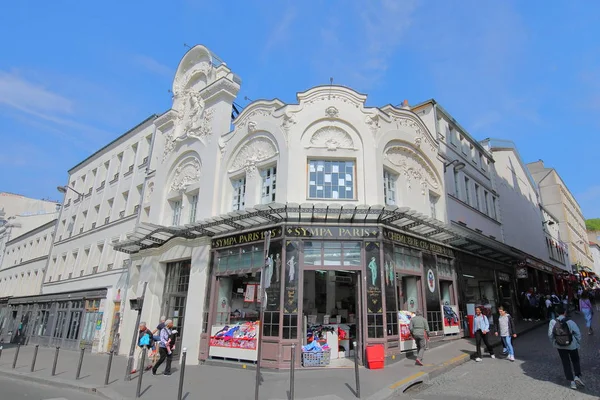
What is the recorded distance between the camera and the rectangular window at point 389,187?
13.5 metres

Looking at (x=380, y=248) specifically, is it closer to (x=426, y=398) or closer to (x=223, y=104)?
(x=426, y=398)

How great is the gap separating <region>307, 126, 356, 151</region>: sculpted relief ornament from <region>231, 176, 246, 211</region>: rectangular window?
11.2 ft

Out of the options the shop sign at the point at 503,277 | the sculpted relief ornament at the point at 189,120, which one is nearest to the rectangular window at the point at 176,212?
the sculpted relief ornament at the point at 189,120

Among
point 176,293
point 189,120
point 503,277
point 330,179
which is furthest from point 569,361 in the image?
point 189,120

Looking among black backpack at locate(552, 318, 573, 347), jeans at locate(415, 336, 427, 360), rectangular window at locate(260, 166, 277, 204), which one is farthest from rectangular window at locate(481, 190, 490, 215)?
black backpack at locate(552, 318, 573, 347)

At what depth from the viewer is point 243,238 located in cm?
1302

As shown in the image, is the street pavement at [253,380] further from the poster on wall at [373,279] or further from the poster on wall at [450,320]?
the poster on wall at [373,279]

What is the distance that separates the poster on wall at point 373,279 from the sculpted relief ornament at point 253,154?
16.4 feet

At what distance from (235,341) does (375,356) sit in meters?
4.74

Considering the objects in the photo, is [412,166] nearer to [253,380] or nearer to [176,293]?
[253,380]

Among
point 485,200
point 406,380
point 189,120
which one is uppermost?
point 189,120

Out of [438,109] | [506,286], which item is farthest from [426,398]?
[506,286]

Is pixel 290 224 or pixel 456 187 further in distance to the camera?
pixel 456 187

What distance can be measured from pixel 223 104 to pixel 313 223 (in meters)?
7.72
